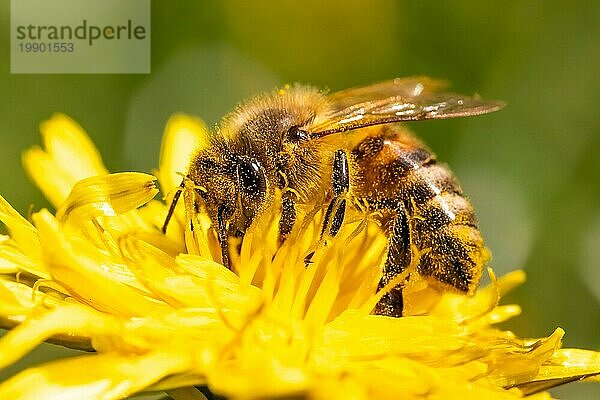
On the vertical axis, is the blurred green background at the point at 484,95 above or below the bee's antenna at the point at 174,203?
above

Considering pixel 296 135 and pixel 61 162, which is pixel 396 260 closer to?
pixel 296 135

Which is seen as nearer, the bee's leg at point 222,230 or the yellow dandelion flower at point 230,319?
the yellow dandelion flower at point 230,319

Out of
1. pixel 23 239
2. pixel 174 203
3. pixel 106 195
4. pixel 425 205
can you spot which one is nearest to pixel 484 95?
pixel 425 205

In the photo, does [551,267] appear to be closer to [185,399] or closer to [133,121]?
[133,121]

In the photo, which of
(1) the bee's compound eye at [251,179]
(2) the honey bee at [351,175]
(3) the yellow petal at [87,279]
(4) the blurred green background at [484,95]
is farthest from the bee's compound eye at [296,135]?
(4) the blurred green background at [484,95]

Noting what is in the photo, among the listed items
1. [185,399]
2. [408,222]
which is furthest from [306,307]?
[185,399]

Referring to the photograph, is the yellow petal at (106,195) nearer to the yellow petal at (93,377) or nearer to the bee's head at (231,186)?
the bee's head at (231,186)

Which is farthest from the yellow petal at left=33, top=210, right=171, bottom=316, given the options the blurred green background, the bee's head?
the blurred green background
